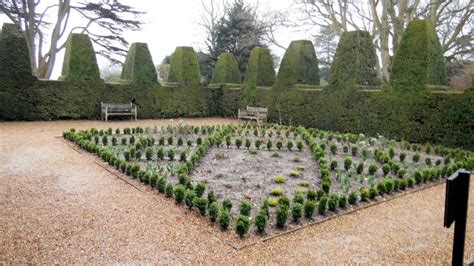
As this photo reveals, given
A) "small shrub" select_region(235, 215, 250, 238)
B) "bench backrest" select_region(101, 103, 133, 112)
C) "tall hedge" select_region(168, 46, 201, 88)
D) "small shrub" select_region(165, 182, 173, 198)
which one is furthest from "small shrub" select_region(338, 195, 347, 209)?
"tall hedge" select_region(168, 46, 201, 88)

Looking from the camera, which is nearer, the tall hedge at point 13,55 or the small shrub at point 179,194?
the small shrub at point 179,194

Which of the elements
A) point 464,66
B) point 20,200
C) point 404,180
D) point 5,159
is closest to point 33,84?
point 5,159

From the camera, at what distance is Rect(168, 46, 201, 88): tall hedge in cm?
1669

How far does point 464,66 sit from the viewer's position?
53.4ft

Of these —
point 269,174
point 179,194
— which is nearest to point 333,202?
point 269,174

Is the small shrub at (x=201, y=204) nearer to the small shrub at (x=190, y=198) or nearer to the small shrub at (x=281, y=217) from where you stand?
the small shrub at (x=190, y=198)

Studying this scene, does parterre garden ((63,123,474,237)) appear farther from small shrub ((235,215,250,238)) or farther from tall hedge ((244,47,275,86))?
tall hedge ((244,47,275,86))

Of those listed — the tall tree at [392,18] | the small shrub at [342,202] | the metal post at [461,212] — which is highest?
the tall tree at [392,18]

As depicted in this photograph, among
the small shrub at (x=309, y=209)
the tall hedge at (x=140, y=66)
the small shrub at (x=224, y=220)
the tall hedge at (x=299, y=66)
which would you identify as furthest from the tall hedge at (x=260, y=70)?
the small shrub at (x=224, y=220)

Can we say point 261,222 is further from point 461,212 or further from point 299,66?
point 299,66

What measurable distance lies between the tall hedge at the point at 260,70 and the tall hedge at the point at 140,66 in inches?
169

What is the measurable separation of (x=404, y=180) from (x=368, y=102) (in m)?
5.71

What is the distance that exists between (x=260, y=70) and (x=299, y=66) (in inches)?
85.5

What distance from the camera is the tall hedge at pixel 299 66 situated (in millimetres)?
14164
